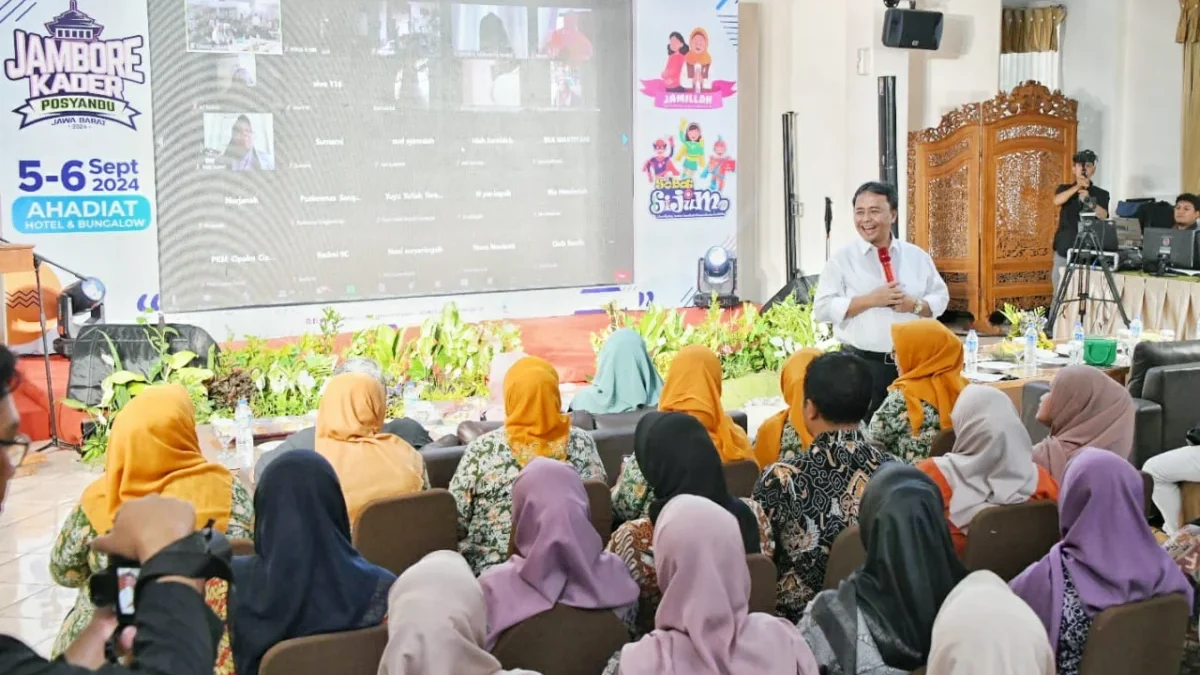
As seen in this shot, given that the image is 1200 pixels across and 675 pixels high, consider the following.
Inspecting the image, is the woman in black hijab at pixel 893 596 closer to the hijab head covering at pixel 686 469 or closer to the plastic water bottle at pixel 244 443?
the hijab head covering at pixel 686 469

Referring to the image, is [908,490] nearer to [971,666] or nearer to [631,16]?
[971,666]

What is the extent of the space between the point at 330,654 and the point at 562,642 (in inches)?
18.0

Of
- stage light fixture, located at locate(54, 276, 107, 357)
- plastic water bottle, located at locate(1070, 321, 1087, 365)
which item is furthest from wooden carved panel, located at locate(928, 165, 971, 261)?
stage light fixture, located at locate(54, 276, 107, 357)

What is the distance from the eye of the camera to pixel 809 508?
9.22 feet

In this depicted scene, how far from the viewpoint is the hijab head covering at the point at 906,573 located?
2.15 meters

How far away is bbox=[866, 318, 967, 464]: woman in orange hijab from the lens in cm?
368

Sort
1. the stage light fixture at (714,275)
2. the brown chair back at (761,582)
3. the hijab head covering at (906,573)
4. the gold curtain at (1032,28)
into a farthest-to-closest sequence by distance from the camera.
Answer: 1. the gold curtain at (1032,28)
2. the stage light fixture at (714,275)
3. the brown chair back at (761,582)
4. the hijab head covering at (906,573)

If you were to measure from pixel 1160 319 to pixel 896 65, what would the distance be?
3.13 m

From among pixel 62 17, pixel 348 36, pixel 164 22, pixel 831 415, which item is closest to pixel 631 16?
pixel 348 36

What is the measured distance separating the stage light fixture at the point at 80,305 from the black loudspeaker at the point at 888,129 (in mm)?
5649

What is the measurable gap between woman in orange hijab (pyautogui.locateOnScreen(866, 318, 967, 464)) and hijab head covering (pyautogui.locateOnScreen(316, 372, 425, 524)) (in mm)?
1439

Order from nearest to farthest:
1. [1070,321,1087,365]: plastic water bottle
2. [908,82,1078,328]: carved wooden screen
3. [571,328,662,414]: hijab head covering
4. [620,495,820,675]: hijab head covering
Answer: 1. [620,495,820,675]: hijab head covering
2. [571,328,662,414]: hijab head covering
3. [1070,321,1087,365]: plastic water bottle
4. [908,82,1078,328]: carved wooden screen

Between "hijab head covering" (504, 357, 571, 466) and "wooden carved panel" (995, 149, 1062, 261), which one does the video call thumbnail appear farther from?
"hijab head covering" (504, 357, 571, 466)

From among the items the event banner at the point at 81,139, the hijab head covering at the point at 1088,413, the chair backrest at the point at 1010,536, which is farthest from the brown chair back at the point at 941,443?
the event banner at the point at 81,139
